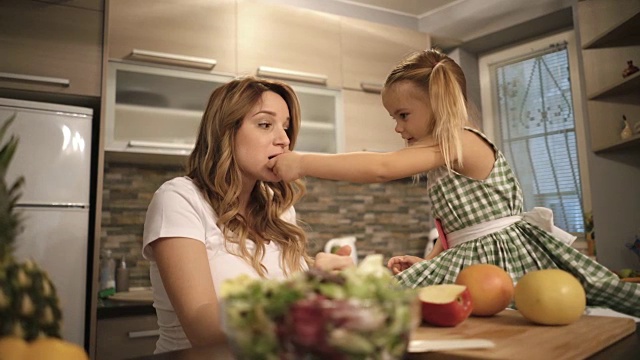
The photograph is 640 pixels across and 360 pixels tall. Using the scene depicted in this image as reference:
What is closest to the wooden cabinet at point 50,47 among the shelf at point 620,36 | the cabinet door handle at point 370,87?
the cabinet door handle at point 370,87

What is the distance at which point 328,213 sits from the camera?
365cm

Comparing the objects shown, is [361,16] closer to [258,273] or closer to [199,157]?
[199,157]

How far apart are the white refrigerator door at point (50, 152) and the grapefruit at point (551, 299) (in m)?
2.16

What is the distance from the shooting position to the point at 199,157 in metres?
1.46

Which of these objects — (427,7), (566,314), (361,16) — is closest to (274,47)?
(361,16)

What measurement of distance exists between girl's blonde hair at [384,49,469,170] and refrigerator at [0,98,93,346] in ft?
5.30

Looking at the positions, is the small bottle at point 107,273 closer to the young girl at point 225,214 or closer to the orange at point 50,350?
the young girl at point 225,214

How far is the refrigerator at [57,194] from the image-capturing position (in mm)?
2354

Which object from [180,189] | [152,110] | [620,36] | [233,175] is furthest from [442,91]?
[620,36]

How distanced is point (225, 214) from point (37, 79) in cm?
158

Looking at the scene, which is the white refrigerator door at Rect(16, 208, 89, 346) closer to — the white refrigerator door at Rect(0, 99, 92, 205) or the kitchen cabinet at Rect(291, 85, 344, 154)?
the white refrigerator door at Rect(0, 99, 92, 205)

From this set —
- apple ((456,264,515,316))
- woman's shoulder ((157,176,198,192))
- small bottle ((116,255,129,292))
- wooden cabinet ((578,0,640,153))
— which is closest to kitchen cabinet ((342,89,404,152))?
wooden cabinet ((578,0,640,153))

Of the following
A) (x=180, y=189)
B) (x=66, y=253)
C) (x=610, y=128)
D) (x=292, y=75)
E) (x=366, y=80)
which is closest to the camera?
(x=180, y=189)

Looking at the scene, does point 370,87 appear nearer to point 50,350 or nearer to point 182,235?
point 182,235
